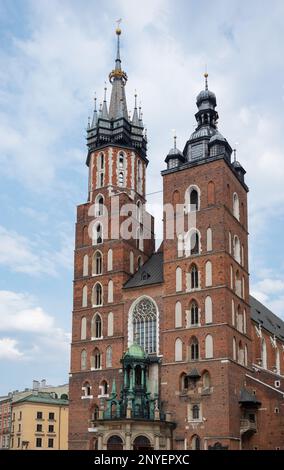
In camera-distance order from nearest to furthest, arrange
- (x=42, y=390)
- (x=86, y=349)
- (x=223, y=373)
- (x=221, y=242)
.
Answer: (x=223, y=373) < (x=221, y=242) < (x=86, y=349) < (x=42, y=390)

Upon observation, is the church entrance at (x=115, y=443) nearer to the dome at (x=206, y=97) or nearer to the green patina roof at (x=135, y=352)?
the green patina roof at (x=135, y=352)

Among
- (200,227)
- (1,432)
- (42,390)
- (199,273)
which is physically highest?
(200,227)

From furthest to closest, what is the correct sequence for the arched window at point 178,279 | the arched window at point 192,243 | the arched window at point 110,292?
the arched window at point 110,292
the arched window at point 192,243
the arched window at point 178,279

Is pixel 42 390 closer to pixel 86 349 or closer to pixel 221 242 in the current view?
pixel 86 349

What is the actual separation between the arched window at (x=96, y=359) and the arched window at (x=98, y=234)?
902 centimetres

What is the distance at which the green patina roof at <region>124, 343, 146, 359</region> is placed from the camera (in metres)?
46.7

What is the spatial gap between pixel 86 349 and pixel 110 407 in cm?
743

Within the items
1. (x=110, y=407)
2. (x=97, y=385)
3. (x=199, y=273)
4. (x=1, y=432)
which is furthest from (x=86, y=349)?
(x=1, y=432)

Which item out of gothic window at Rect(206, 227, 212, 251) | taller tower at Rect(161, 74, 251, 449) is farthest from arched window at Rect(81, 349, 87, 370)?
gothic window at Rect(206, 227, 212, 251)

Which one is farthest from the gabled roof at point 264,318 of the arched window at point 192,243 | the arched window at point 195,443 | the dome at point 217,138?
the dome at point 217,138

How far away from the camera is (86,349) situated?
51281 millimetres

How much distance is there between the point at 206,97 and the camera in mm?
56062

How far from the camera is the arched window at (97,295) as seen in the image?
52344 millimetres

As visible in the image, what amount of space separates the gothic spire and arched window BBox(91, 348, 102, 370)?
70.9ft
